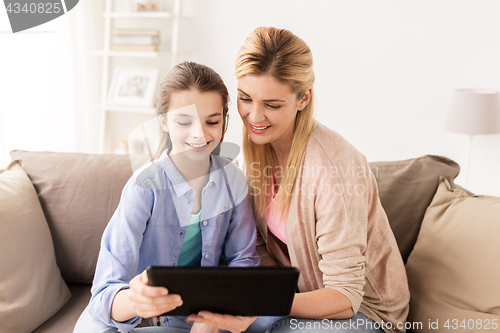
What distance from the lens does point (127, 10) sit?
2.93 m

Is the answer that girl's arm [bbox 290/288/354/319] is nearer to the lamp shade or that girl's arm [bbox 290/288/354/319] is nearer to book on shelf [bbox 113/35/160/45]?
the lamp shade

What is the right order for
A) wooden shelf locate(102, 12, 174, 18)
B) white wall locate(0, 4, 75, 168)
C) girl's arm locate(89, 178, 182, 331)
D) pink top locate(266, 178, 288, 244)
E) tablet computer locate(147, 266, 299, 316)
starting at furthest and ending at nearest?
wooden shelf locate(102, 12, 174, 18) → white wall locate(0, 4, 75, 168) → pink top locate(266, 178, 288, 244) → girl's arm locate(89, 178, 182, 331) → tablet computer locate(147, 266, 299, 316)

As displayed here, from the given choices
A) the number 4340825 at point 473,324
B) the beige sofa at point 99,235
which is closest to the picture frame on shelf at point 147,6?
the beige sofa at point 99,235

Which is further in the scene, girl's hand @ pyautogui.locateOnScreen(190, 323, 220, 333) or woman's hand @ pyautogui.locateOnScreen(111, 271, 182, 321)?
girl's hand @ pyautogui.locateOnScreen(190, 323, 220, 333)

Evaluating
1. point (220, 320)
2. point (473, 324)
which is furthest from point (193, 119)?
point (473, 324)

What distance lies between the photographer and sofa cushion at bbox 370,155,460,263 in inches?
49.4

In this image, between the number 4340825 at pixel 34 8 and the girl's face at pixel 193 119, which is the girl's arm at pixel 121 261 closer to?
the girl's face at pixel 193 119

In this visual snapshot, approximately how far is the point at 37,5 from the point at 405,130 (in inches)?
84.1

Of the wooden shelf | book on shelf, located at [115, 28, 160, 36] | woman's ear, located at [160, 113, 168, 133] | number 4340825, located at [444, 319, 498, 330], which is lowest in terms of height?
number 4340825, located at [444, 319, 498, 330]

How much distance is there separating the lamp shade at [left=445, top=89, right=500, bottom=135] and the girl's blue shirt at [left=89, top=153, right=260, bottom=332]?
1453 mm

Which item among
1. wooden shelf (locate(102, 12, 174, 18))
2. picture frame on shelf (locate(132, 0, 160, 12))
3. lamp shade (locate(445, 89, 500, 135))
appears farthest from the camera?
picture frame on shelf (locate(132, 0, 160, 12))

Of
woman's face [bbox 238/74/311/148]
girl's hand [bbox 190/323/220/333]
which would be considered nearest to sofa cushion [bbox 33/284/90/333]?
girl's hand [bbox 190/323/220/333]

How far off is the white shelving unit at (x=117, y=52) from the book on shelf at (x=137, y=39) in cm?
7

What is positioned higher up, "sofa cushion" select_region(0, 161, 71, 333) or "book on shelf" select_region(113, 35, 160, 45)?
"book on shelf" select_region(113, 35, 160, 45)
